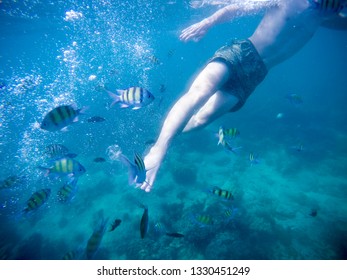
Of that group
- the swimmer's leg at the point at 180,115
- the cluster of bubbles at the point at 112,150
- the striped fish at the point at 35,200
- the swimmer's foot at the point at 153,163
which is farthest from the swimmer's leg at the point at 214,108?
the cluster of bubbles at the point at 112,150

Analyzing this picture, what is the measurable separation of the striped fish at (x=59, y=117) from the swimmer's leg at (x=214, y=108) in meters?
2.62

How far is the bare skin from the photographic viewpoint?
4285mm

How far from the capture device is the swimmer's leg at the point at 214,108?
5082 mm

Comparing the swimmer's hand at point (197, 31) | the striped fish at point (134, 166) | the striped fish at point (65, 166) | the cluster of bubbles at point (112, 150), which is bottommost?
the cluster of bubbles at point (112, 150)

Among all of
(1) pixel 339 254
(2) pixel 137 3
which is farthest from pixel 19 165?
(1) pixel 339 254

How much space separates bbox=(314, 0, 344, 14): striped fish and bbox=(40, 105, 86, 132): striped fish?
14.3 feet

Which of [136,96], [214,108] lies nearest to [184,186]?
[214,108]

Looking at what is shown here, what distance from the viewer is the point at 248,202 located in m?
10.4

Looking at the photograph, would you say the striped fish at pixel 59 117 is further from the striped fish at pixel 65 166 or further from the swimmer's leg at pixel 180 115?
the swimmer's leg at pixel 180 115

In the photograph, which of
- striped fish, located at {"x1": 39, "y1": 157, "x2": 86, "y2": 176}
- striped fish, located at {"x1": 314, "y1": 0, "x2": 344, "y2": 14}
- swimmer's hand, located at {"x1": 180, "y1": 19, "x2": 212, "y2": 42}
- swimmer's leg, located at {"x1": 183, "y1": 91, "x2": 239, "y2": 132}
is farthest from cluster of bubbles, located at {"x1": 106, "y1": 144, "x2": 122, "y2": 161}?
striped fish, located at {"x1": 314, "y1": 0, "x2": 344, "y2": 14}

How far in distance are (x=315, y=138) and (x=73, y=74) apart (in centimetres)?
6805

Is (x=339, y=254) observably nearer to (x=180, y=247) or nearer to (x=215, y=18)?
(x=180, y=247)

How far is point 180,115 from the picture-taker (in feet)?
13.7

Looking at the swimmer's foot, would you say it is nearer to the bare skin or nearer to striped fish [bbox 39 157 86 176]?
the bare skin
